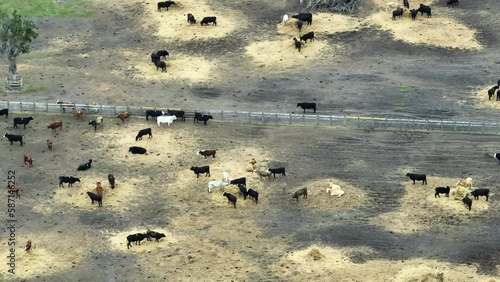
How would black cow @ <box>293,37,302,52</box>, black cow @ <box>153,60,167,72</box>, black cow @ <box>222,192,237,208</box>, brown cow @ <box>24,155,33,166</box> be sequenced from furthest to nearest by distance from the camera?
black cow @ <box>293,37,302,52</box> → black cow @ <box>153,60,167,72</box> → brown cow @ <box>24,155,33,166</box> → black cow @ <box>222,192,237,208</box>

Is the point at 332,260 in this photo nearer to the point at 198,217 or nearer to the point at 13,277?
the point at 198,217

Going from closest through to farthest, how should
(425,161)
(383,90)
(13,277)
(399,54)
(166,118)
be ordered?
1. (13,277)
2. (425,161)
3. (166,118)
4. (383,90)
5. (399,54)

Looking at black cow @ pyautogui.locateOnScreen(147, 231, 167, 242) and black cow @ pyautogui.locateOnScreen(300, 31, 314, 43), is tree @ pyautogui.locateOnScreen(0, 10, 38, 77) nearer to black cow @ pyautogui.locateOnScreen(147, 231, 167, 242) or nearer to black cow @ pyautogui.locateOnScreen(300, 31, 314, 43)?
black cow @ pyautogui.locateOnScreen(300, 31, 314, 43)

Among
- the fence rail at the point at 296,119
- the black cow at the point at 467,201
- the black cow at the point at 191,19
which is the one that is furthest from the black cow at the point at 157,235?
the black cow at the point at 191,19

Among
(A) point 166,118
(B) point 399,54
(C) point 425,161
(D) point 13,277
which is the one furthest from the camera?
(B) point 399,54

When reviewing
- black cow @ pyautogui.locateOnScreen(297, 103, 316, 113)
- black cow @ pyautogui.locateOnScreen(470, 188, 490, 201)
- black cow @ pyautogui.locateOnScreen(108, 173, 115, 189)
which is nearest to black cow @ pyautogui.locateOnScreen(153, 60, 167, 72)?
black cow @ pyautogui.locateOnScreen(297, 103, 316, 113)

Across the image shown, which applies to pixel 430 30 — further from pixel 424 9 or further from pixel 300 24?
pixel 300 24

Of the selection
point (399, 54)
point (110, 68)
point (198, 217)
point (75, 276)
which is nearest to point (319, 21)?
point (399, 54)
